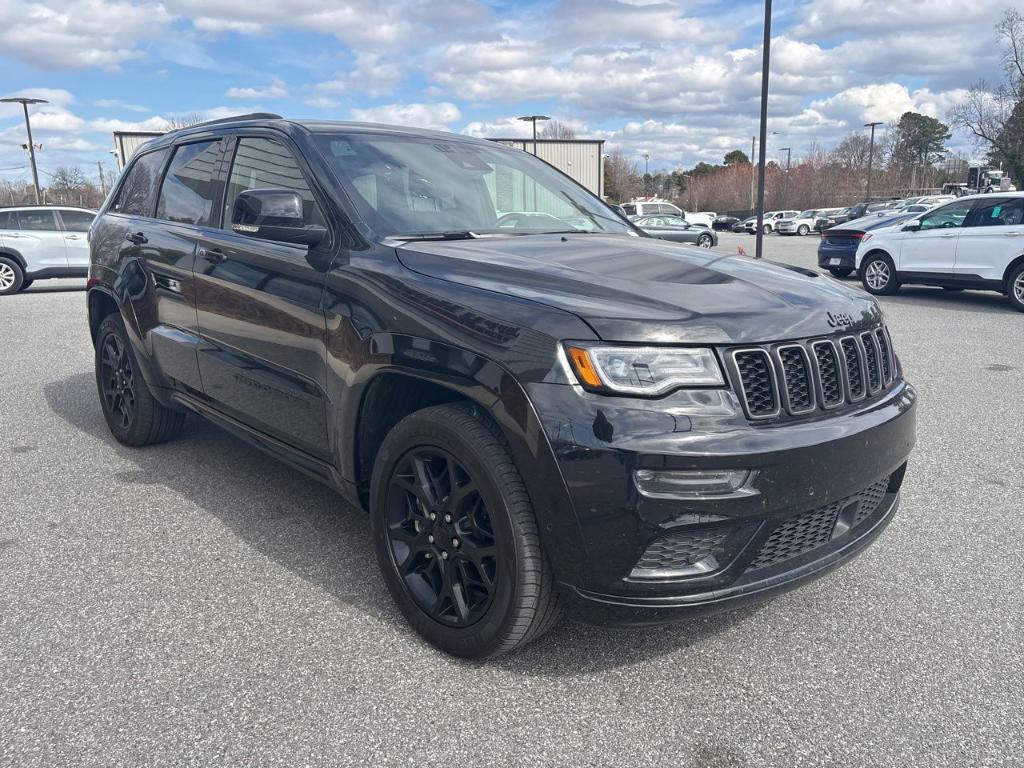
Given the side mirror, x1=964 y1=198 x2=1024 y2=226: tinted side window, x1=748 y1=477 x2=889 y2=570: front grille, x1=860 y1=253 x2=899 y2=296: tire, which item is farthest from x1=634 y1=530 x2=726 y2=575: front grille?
x1=860 y1=253 x2=899 y2=296: tire

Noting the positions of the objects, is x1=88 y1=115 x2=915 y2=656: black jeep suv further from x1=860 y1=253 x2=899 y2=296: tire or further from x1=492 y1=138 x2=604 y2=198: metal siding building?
x1=492 y1=138 x2=604 y2=198: metal siding building

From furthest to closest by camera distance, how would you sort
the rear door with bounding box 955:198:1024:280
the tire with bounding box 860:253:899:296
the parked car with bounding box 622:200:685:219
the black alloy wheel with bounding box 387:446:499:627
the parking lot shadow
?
the parked car with bounding box 622:200:685:219
the tire with bounding box 860:253:899:296
the rear door with bounding box 955:198:1024:280
the parking lot shadow
the black alloy wheel with bounding box 387:446:499:627

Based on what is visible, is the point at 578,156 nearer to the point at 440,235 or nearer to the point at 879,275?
the point at 879,275

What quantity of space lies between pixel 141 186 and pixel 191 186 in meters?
0.82

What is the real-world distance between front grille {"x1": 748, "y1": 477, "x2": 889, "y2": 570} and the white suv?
35.4 ft

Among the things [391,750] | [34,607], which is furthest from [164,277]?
[391,750]

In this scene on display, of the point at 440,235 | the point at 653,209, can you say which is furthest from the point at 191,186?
the point at 653,209

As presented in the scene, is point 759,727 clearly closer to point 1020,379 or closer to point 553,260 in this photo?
point 553,260

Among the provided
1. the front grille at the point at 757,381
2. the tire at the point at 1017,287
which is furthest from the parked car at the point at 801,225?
the front grille at the point at 757,381

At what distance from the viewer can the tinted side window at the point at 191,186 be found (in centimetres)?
402

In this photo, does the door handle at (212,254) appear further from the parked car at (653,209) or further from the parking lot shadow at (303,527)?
the parked car at (653,209)

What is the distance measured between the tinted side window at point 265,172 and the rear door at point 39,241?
1476 cm

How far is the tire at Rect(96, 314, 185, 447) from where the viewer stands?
4723 mm

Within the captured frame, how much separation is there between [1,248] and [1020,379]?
56.1 ft
